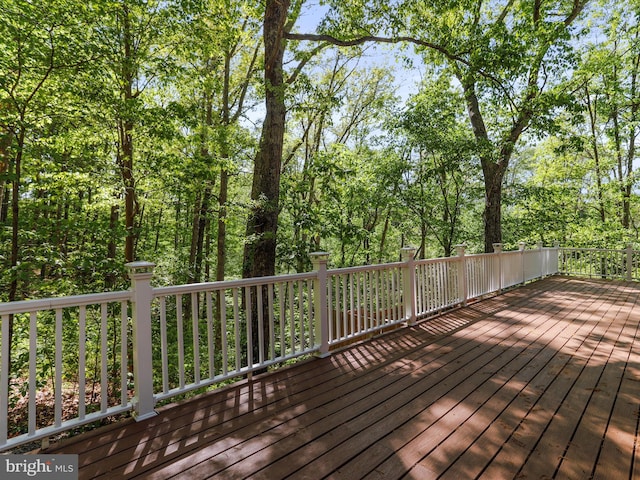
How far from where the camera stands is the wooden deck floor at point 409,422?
1712 millimetres

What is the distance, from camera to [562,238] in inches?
542

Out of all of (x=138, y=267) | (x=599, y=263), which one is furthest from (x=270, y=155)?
(x=599, y=263)

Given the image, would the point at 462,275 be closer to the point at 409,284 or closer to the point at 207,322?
the point at 409,284

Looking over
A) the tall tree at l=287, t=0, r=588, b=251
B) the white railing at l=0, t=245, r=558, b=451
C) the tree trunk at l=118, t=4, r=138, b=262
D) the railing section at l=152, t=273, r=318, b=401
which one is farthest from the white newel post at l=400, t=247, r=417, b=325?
the tree trunk at l=118, t=4, r=138, b=262

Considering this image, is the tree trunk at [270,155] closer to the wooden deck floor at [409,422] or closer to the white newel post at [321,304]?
the white newel post at [321,304]

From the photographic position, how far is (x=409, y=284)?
4.38 m

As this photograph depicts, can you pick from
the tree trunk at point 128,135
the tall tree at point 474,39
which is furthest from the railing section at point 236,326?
the tall tree at point 474,39

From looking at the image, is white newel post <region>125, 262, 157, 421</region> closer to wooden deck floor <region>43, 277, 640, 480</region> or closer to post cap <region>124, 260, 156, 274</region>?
post cap <region>124, 260, 156, 274</region>

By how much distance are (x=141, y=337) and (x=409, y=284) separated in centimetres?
324

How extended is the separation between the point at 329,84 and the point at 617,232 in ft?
38.0

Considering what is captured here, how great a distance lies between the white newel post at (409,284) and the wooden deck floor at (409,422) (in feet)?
2.38

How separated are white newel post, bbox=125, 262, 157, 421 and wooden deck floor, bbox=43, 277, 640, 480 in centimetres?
13

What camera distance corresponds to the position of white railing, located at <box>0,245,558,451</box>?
1945mm

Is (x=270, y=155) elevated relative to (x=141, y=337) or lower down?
elevated
